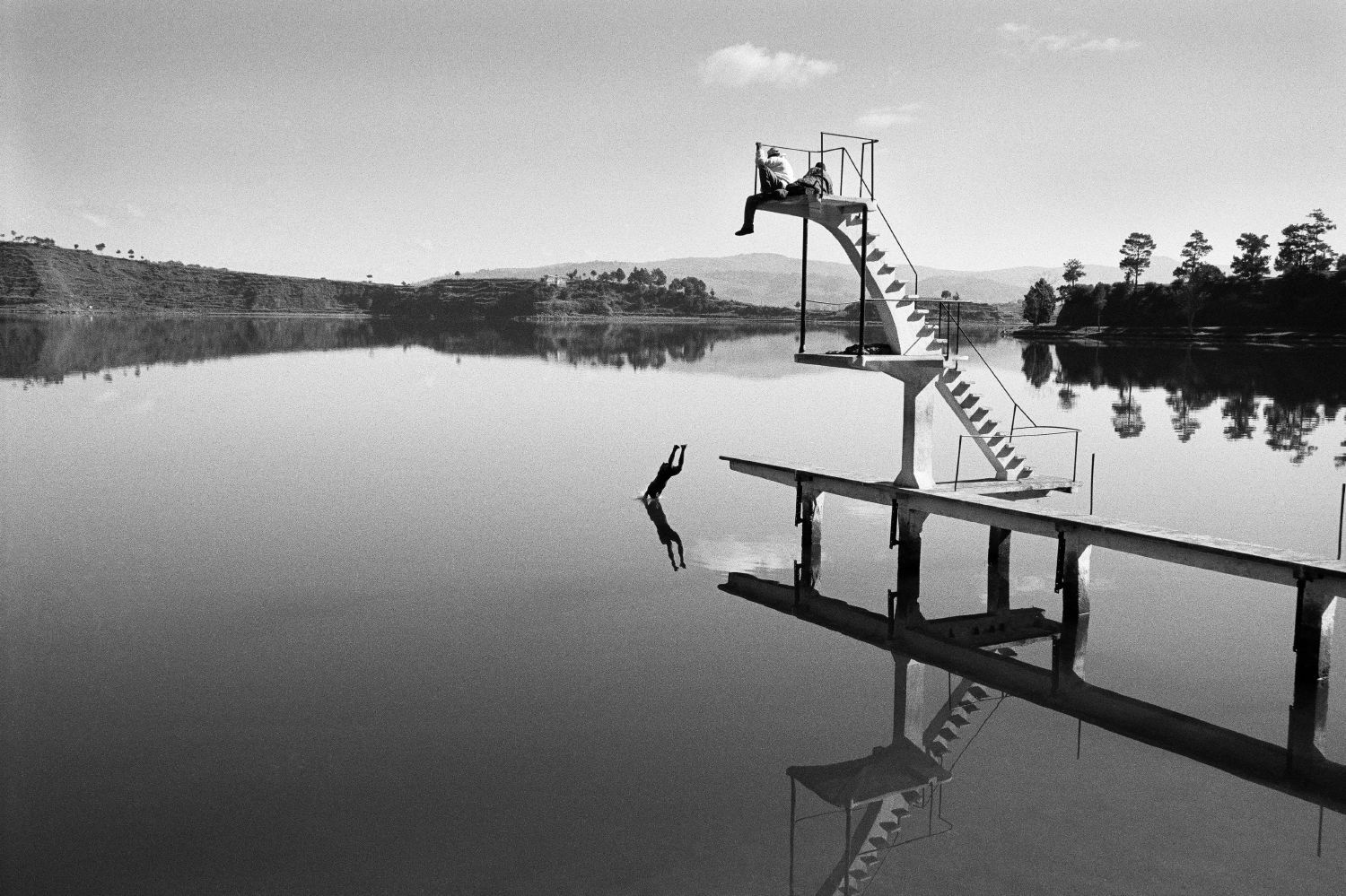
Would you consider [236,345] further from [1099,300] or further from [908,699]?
[908,699]

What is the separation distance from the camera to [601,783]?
40.6 feet

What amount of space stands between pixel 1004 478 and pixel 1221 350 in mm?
99641

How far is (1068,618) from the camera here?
17.1m

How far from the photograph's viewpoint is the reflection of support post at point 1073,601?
16.8m

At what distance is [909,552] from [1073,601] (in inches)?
147

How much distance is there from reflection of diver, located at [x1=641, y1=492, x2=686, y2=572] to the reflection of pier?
6.59 feet

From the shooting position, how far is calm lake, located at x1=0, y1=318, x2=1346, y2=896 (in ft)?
35.3

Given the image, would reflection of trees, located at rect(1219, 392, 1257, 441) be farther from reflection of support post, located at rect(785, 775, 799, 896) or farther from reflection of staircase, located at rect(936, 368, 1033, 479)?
reflection of support post, located at rect(785, 775, 799, 896)

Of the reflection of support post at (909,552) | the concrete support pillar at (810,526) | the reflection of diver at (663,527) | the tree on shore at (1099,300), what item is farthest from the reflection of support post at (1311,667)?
the tree on shore at (1099,300)

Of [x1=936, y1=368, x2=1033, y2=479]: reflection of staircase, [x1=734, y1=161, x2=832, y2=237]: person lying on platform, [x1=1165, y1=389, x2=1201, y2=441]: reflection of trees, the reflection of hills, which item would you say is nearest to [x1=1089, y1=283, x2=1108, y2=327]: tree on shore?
the reflection of hills

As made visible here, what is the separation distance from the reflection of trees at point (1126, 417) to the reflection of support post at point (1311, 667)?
33.1 m

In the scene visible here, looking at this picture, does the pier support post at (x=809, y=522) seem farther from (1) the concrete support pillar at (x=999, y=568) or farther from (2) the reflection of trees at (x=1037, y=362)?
(2) the reflection of trees at (x=1037, y=362)

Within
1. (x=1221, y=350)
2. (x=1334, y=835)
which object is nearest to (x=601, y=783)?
(x=1334, y=835)

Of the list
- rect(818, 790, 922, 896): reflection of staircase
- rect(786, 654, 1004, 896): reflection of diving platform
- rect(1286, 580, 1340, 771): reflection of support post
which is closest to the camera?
rect(818, 790, 922, 896): reflection of staircase
